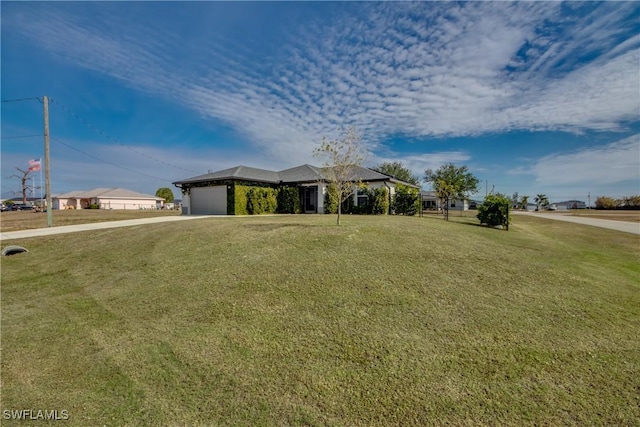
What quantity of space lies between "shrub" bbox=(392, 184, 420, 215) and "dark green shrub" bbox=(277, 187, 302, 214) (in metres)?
8.03

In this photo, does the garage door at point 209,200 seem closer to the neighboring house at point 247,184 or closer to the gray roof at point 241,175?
the neighboring house at point 247,184

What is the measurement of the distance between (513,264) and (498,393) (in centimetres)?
496


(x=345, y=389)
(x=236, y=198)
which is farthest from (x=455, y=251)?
(x=236, y=198)

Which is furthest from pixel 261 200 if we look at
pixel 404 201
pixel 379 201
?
pixel 404 201

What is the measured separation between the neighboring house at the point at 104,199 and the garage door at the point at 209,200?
4008 centimetres

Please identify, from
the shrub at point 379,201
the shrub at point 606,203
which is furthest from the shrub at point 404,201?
the shrub at point 606,203

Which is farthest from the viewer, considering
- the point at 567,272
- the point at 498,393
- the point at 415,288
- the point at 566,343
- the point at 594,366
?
the point at 567,272

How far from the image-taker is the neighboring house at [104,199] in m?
54.9

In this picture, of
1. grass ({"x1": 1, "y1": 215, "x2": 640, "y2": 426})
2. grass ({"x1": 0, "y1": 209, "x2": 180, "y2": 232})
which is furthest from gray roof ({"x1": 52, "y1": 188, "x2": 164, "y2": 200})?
grass ({"x1": 1, "y1": 215, "x2": 640, "y2": 426})

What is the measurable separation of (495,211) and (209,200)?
20.5 m

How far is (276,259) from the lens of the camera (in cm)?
676

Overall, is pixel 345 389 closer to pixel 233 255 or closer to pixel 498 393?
pixel 498 393

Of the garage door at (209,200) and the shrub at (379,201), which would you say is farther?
the garage door at (209,200)

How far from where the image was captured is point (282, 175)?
2759cm
